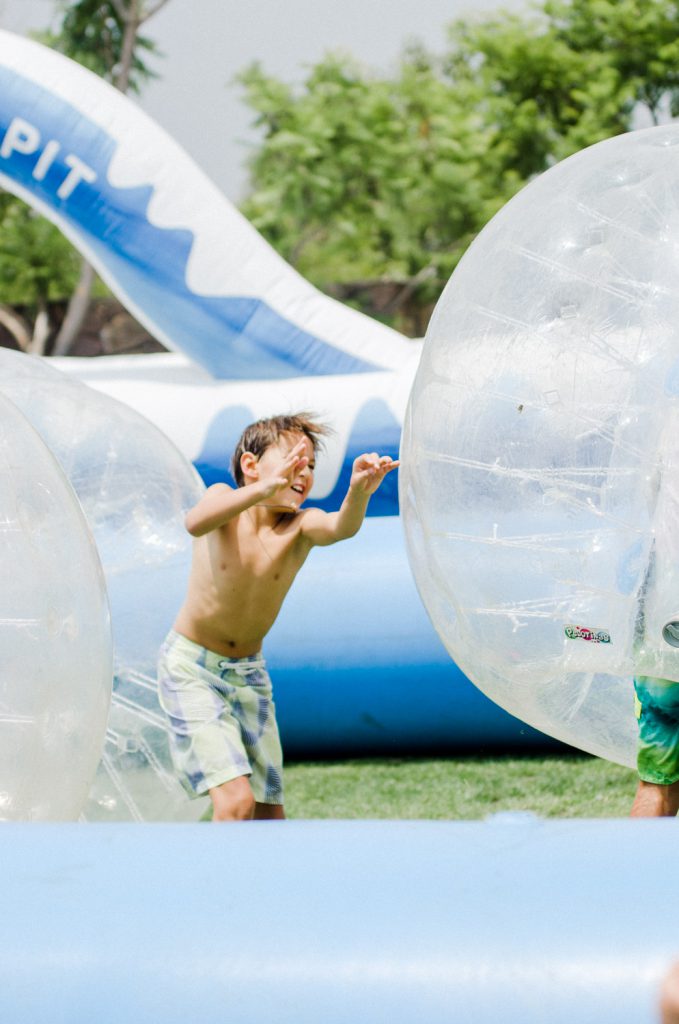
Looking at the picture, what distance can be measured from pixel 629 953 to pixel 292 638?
9.99 feet

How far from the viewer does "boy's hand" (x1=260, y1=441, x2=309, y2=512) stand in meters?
2.95

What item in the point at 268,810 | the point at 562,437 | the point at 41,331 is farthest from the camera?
the point at 41,331

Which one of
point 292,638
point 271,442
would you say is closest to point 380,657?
point 292,638

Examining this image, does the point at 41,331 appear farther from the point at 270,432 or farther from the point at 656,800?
the point at 656,800

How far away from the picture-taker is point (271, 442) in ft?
10.8

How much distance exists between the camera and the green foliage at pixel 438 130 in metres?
18.8

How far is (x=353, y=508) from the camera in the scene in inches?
124

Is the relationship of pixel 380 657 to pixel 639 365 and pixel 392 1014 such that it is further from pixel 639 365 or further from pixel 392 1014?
pixel 392 1014

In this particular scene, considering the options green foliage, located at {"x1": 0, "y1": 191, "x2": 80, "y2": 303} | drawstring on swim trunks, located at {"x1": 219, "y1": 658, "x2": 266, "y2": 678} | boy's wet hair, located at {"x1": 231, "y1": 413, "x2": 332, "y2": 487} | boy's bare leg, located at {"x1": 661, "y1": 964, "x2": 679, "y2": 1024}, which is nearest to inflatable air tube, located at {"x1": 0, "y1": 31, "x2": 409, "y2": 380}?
boy's wet hair, located at {"x1": 231, "y1": 413, "x2": 332, "y2": 487}

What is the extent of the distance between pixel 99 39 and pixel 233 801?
17903 millimetres

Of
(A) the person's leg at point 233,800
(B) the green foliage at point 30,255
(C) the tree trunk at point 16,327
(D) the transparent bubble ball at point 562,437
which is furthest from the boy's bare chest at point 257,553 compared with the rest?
(B) the green foliage at point 30,255

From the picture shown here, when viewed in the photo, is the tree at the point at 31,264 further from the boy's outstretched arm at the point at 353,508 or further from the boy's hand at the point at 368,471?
the boy's hand at the point at 368,471

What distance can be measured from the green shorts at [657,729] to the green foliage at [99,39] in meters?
17.8

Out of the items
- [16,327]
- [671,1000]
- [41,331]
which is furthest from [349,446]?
[16,327]
